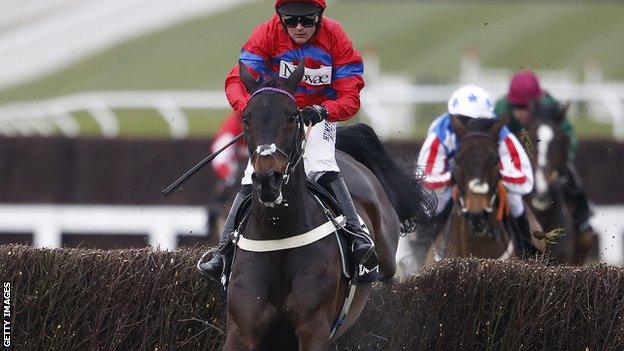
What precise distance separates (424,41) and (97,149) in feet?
58.6

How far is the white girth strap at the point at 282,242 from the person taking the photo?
5.67 m

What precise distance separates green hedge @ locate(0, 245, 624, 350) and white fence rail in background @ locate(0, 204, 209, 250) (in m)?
7.00

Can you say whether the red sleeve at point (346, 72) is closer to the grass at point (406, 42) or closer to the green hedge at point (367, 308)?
the green hedge at point (367, 308)

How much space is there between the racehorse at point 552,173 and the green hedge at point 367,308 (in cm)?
292

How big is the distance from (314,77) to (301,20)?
0.32m

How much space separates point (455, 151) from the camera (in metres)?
8.46

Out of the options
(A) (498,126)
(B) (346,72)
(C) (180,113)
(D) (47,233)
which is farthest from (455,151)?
(C) (180,113)

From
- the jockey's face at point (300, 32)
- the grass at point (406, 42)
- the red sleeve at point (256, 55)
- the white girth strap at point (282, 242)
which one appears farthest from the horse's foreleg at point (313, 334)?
the grass at point (406, 42)

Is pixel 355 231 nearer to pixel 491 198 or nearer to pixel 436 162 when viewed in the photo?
pixel 491 198

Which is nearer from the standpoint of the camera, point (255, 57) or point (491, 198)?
point (255, 57)

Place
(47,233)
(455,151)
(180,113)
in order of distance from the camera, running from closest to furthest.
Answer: (455,151) → (47,233) → (180,113)

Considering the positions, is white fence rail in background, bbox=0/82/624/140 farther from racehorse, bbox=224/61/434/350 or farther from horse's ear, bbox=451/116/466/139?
racehorse, bbox=224/61/434/350

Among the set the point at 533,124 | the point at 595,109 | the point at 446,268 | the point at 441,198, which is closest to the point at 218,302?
the point at 446,268

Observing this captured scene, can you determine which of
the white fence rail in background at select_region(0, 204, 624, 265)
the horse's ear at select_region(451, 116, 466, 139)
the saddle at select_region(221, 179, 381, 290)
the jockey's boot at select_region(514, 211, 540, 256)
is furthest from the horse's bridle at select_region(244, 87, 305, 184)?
the white fence rail in background at select_region(0, 204, 624, 265)
